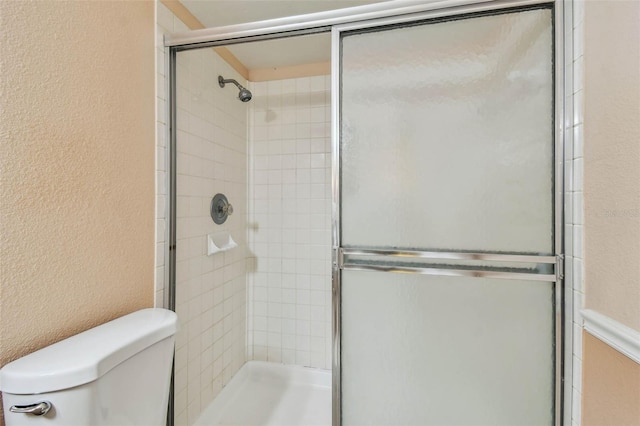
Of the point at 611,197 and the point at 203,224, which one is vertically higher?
the point at 611,197

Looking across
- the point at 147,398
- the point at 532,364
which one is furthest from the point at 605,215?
the point at 147,398

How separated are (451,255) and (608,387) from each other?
51cm

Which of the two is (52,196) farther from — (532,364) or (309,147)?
(532,364)

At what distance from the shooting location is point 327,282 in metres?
2.03

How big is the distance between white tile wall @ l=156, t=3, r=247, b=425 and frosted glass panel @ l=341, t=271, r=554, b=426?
80cm

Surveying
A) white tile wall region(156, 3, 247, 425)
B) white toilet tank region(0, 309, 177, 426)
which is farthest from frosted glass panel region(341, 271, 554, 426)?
white tile wall region(156, 3, 247, 425)

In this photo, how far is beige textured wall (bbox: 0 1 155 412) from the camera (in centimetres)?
75

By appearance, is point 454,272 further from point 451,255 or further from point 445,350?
point 445,350

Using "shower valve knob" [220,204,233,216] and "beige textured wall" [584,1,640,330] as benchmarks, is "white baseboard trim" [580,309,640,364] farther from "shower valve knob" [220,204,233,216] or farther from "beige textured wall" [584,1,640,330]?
"shower valve knob" [220,204,233,216]

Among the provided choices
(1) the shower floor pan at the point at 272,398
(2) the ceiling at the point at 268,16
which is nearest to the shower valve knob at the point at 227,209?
(2) the ceiling at the point at 268,16

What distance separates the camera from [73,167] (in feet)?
2.93

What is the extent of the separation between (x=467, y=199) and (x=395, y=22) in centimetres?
70

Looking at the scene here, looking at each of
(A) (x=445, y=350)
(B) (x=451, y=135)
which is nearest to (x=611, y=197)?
(B) (x=451, y=135)

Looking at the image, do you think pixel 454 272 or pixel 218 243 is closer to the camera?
pixel 454 272
